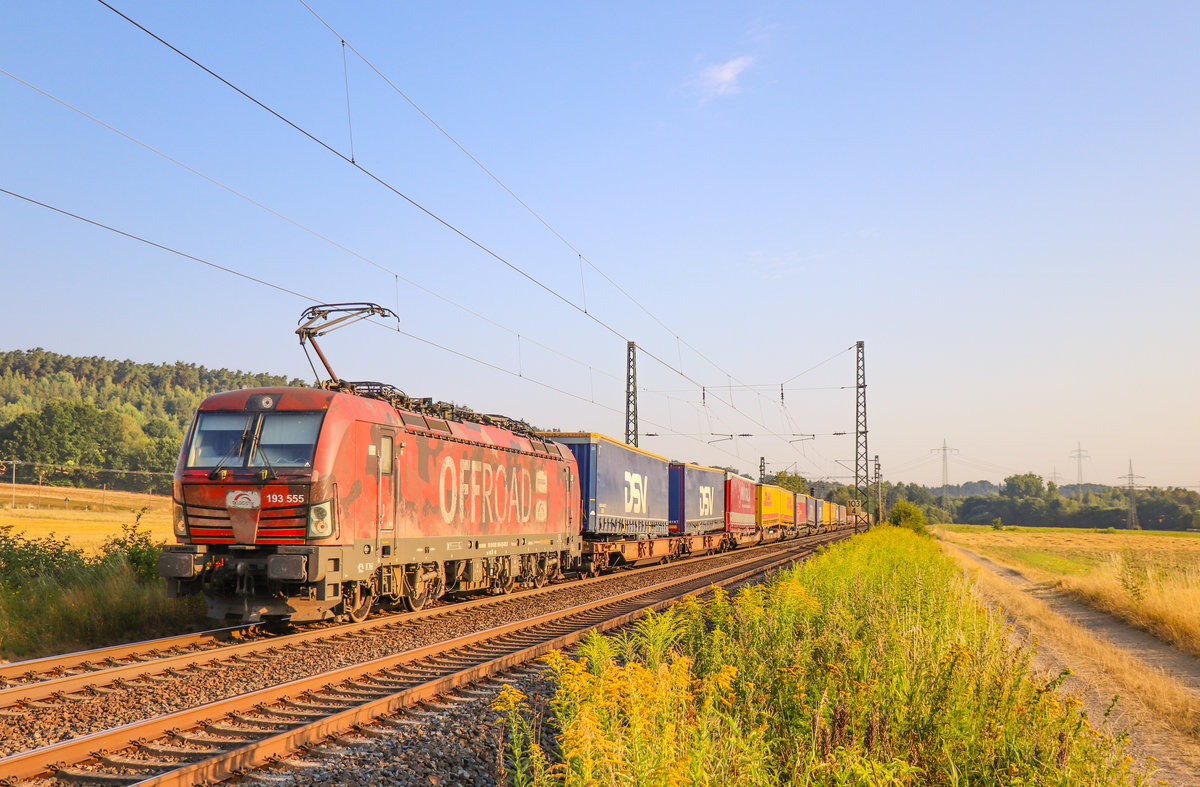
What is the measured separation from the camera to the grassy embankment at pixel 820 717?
16.2 feet

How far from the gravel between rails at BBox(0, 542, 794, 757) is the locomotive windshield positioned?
9.15 ft

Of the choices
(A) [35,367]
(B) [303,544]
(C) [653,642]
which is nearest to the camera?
(C) [653,642]

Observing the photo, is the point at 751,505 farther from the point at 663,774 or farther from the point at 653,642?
the point at 663,774

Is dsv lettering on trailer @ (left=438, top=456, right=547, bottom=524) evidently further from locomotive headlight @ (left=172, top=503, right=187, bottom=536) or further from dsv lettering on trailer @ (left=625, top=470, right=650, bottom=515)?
dsv lettering on trailer @ (left=625, top=470, right=650, bottom=515)

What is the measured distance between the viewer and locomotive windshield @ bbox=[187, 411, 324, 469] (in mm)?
11992

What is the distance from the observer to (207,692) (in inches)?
343

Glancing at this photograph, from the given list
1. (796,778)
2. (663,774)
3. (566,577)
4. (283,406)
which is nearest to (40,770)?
(663,774)

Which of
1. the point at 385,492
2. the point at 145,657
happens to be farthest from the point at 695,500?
the point at 145,657

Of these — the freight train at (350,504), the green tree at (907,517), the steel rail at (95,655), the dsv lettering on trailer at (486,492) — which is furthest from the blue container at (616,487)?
the green tree at (907,517)

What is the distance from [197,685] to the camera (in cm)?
902

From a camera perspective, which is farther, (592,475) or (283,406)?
(592,475)

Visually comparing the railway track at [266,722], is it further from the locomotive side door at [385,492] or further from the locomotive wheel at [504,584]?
the locomotive wheel at [504,584]

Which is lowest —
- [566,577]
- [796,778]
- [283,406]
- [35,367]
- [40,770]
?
[566,577]

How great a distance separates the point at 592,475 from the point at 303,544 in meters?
12.7
